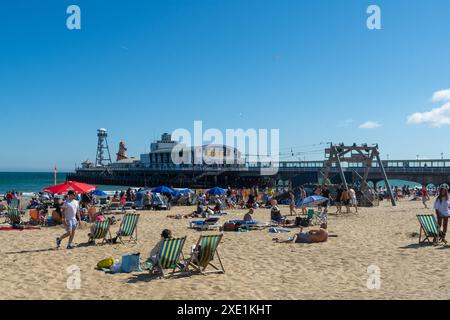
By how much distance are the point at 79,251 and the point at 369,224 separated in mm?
9379

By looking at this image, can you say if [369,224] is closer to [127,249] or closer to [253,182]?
[127,249]

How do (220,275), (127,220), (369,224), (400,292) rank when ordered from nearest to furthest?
(400,292)
(220,275)
(127,220)
(369,224)

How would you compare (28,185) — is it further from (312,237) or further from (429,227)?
(429,227)

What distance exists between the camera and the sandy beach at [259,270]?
20.0ft

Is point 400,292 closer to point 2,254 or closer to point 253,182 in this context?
point 2,254

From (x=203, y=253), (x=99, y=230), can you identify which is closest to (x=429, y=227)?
(x=203, y=253)

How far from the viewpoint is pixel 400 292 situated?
6.04 metres

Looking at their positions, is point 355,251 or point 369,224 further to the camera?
point 369,224

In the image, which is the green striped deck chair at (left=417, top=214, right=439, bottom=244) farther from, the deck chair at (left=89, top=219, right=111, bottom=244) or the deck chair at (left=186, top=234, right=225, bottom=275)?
the deck chair at (left=89, top=219, right=111, bottom=244)

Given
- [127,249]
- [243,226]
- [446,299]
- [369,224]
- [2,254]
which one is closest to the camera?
[446,299]

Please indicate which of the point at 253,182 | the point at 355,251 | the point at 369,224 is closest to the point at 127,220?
the point at 355,251

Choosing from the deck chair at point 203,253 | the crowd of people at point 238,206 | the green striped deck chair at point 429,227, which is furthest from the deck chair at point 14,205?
the green striped deck chair at point 429,227

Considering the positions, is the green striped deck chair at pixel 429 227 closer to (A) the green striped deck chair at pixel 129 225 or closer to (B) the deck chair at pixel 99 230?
(A) the green striped deck chair at pixel 129 225
